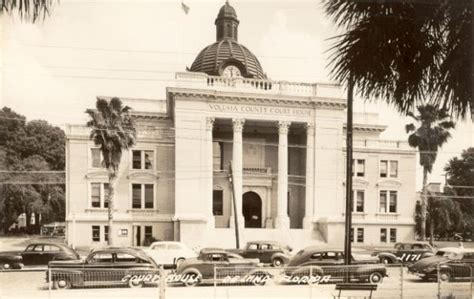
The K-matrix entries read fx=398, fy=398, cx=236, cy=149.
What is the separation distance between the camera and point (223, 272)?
1209 cm

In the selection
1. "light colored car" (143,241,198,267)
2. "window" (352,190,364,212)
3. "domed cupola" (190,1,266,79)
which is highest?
"domed cupola" (190,1,266,79)

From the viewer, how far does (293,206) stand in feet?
90.4

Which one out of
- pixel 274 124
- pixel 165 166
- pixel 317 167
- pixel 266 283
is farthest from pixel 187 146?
pixel 266 283

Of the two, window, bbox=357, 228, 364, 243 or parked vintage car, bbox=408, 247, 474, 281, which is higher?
parked vintage car, bbox=408, 247, 474, 281

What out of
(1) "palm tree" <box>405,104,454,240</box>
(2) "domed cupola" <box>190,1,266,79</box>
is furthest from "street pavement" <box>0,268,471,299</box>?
(2) "domed cupola" <box>190,1,266,79</box>

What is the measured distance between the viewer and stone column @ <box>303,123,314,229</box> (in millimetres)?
25453

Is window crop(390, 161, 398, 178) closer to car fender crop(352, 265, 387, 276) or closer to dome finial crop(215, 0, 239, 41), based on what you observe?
car fender crop(352, 265, 387, 276)

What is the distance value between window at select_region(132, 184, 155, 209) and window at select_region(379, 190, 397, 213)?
1460cm

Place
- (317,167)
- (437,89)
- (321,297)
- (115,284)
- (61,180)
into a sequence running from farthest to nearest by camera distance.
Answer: (61,180) < (317,167) < (115,284) < (321,297) < (437,89)

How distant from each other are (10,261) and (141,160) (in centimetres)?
1030

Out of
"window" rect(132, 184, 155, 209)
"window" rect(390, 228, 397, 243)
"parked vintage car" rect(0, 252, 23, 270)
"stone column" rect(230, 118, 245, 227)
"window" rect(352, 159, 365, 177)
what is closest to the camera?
"parked vintage car" rect(0, 252, 23, 270)

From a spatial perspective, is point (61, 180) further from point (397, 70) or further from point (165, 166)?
point (397, 70)

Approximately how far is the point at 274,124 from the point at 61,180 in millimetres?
19485

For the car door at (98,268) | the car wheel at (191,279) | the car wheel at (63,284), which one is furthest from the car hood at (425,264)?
the car wheel at (63,284)
